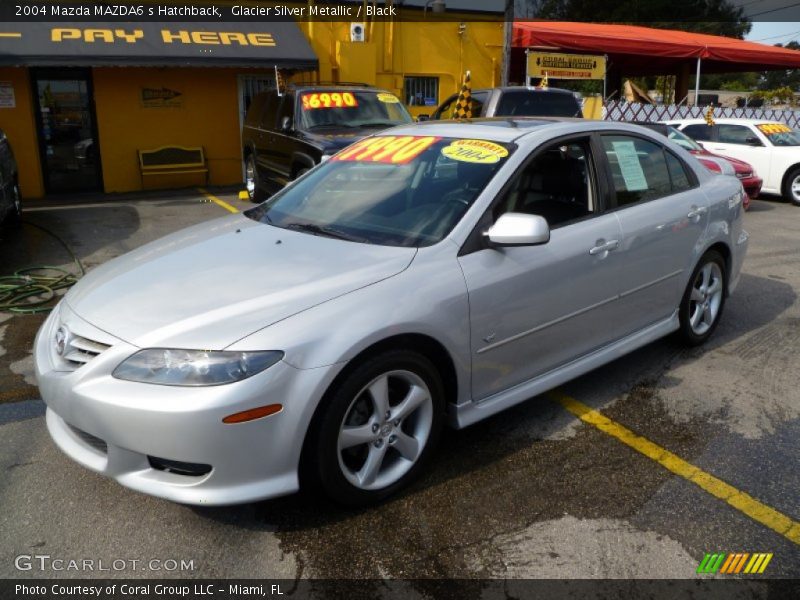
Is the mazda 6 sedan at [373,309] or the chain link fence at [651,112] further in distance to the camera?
the chain link fence at [651,112]

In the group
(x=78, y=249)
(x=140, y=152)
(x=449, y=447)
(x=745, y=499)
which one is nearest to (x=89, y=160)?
(x=140, y=152)

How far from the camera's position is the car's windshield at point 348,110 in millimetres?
9727

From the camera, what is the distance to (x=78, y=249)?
8.18 metres

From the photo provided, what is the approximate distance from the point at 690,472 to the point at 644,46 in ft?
60.6

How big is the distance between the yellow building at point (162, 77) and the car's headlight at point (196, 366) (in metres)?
10.8

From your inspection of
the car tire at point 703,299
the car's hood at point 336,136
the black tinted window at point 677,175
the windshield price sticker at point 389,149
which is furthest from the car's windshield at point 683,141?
the windshield price sticker at point 389,149

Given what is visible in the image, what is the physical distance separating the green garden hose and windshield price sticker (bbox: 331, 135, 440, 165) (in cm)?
312

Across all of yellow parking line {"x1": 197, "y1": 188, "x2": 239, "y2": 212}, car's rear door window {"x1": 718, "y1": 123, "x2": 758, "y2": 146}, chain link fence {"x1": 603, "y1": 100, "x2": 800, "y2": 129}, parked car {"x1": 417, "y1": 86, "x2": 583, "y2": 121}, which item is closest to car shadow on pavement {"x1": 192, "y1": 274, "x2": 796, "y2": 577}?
parked car {"x1": 417, "y1": 86, "x2": 583, "y2": 121}

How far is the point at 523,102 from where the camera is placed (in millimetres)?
11195

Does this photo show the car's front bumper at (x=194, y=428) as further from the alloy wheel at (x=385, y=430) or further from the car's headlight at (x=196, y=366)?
→ the alloy wheel at (x=385, y=430)

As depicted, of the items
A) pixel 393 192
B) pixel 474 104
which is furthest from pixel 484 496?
pixel 474 104

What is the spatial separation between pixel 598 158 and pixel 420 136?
1.01 meters

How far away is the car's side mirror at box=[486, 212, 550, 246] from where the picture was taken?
3166mm

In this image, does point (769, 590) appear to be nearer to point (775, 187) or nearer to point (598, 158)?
point (598, 158)
